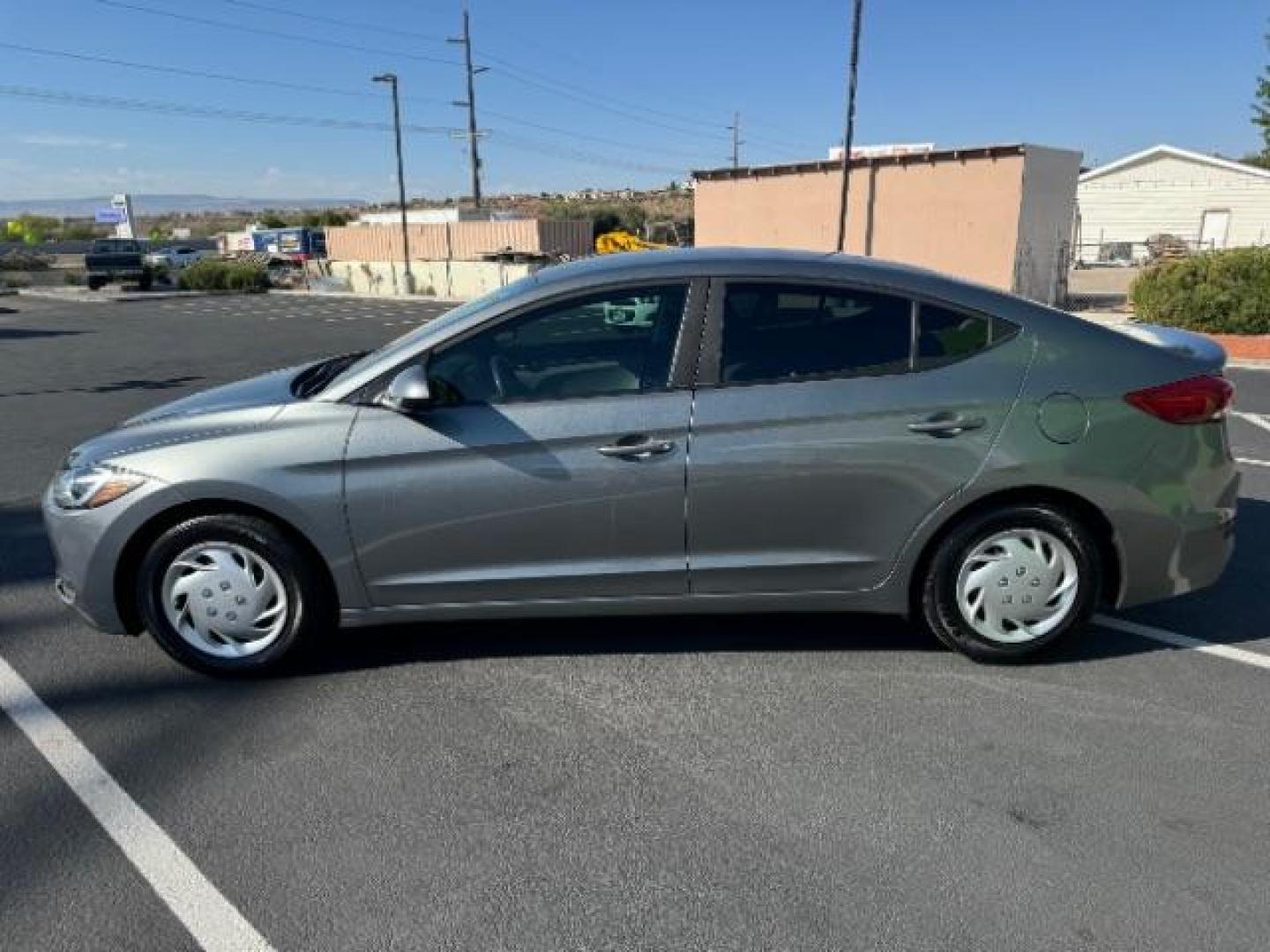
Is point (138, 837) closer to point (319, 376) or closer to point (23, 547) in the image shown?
point (319, 376)

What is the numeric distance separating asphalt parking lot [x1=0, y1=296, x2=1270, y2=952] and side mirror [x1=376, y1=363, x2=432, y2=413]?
3.56 feet

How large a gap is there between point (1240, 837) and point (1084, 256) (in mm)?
43717

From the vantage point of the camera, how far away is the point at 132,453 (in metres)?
3.43

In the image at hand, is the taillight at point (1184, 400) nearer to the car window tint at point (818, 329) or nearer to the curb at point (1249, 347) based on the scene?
the car window tint at point (818, 329)

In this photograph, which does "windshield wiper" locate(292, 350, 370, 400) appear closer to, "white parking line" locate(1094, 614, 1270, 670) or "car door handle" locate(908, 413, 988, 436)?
"car door handle" locate(908, 413, 988, 436)

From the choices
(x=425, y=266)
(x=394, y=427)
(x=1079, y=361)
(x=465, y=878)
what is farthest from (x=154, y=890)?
(x=425, y=266)

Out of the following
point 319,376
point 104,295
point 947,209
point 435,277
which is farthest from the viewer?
point 104,295

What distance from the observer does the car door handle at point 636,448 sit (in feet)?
10.9

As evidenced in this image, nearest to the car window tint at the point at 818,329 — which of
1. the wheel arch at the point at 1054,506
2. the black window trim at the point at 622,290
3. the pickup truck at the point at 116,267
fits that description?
the black window trim at the point at 622,290

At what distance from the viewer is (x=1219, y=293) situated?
42.0ft

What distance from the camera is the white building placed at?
36031 millimetres

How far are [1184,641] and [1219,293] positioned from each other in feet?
36.7

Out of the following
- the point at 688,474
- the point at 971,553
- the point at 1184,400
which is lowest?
the point at 971,553

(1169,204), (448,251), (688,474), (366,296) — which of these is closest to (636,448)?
(688,474)
